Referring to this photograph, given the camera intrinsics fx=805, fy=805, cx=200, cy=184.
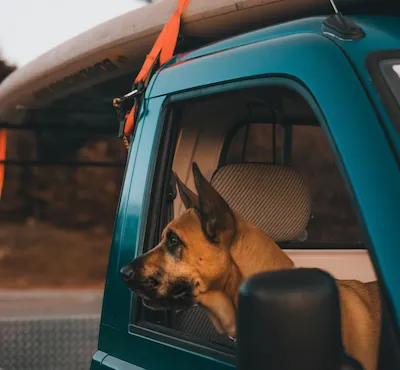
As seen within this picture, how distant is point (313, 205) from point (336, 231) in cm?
17

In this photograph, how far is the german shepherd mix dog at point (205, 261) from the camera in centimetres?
229

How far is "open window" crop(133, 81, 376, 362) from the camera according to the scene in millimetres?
2344

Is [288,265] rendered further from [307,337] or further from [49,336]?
[49,336]

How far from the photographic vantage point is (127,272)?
7.40ft

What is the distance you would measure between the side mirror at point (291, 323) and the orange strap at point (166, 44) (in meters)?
1.50

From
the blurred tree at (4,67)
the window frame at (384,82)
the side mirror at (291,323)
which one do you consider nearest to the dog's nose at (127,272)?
the window frame at (384,82)

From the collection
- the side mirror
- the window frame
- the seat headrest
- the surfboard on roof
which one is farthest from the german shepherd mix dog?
the side mirror

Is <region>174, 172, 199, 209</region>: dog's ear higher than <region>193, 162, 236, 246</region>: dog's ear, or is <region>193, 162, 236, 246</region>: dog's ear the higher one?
<region>174, 172, 199, 209</region>: dog's ear

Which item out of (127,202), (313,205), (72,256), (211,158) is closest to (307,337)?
(127,202)

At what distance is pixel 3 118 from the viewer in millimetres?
4793

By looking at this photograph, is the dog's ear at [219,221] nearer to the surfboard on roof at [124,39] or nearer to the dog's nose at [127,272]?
the dog's nose at [127,272]

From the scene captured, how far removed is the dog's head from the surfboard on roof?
20.8 inches

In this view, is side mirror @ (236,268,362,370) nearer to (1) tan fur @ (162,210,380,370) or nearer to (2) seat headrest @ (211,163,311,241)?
(1) tan fur @ (162,210,380,370)

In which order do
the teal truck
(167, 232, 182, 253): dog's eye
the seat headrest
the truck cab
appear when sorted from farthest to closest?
the seat headrest, (167, 232, 182, 253): dog's eye, the truck cab, the teal truck
